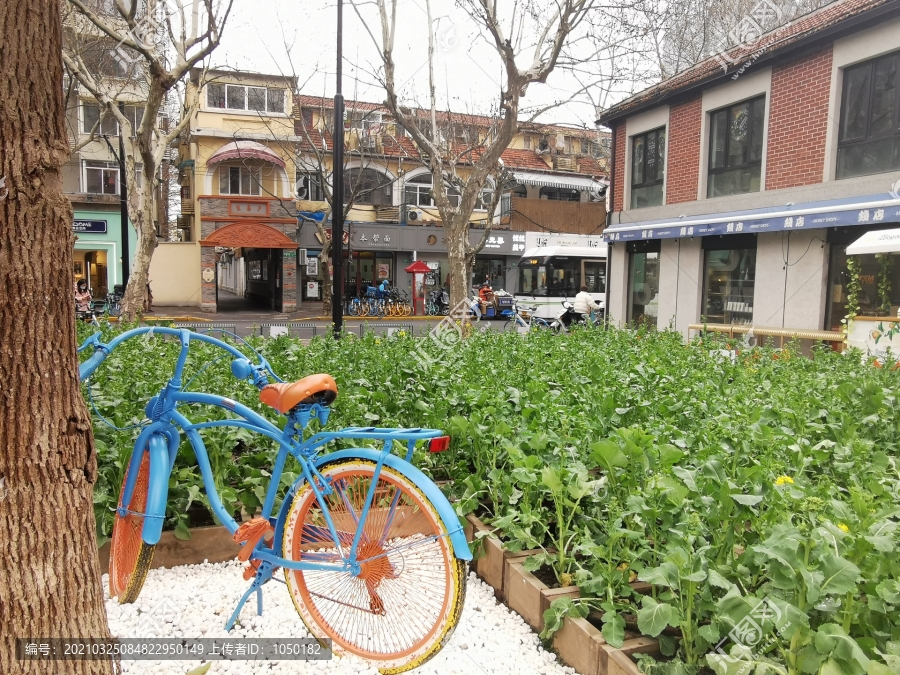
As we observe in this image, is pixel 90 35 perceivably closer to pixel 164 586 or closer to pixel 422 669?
pixel 164 586

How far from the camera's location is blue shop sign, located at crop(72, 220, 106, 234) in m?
27.8

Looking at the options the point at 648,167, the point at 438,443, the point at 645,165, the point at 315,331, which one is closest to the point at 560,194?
the point at 645,165

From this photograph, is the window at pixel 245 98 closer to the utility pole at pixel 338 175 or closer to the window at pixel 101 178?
the window at pixel 101 178

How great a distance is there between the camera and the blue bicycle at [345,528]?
230cm

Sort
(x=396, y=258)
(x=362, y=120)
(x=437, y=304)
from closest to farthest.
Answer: (x=362, y=120), (x=437, y=304), (x=396, y=258)

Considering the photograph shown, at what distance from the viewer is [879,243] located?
9.60 m

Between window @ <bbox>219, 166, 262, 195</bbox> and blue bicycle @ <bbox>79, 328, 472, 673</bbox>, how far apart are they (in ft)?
89.1

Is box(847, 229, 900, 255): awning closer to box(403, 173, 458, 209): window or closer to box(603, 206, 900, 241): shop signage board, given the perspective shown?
box(603, 206, 900, 241): shop signage board

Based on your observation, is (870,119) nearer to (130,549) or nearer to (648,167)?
(648,167)

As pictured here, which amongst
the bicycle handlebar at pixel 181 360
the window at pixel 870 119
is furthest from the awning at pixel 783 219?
the bicycle handlebar at pixel 181 360

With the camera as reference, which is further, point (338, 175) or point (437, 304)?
point (437, 304)

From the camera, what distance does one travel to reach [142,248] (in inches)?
598

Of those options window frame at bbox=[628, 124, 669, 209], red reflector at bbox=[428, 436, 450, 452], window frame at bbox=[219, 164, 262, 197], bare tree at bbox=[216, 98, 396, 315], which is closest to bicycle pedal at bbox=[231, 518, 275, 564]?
red reflector at bbox=[428, 436, 450, 452]

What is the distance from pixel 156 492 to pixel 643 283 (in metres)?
16.4
